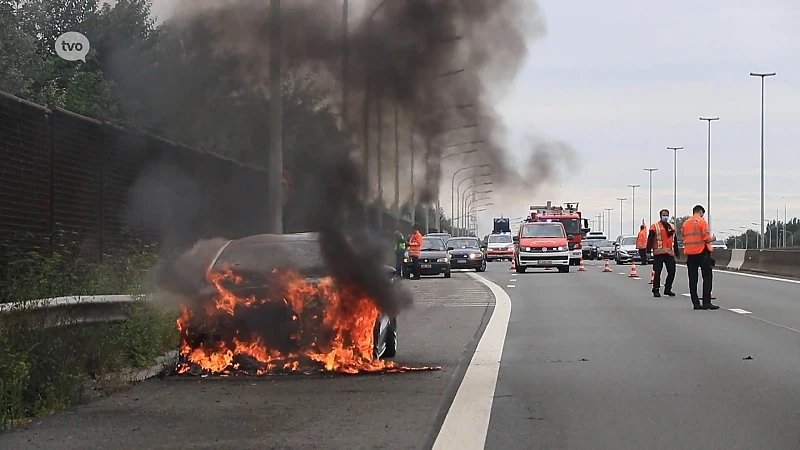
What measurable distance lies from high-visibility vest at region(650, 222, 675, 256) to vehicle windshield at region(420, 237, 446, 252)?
14347 mm

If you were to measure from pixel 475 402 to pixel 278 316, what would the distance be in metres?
2.38

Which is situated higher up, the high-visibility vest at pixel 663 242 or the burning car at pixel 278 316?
the high-visibility vest at pixel 663 242

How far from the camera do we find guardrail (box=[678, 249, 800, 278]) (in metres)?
36.5

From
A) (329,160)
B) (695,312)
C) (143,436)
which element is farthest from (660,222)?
(143,436)

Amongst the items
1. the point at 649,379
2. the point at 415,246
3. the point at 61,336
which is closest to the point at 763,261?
the point at 415,246

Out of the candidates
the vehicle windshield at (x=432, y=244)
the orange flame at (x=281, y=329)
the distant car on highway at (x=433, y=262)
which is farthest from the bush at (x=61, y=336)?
the vehicle windshield at (x=432, y=244)

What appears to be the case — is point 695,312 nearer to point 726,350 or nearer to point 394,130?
point 726,350

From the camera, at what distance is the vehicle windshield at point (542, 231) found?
147ft

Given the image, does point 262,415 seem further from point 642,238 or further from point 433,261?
point 642,238

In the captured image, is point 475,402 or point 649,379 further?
point 649,379

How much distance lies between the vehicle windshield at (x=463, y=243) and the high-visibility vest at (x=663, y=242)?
22.2m

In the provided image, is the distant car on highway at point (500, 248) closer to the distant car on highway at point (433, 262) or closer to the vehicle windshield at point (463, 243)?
the vehicle windshield at point (463, 243)

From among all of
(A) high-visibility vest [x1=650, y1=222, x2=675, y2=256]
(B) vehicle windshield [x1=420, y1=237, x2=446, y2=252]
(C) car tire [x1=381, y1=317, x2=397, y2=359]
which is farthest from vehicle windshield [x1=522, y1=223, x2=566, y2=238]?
(C) car tire [x1=381, y1=317, x2=397, y2=359]

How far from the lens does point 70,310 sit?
1038 cm
